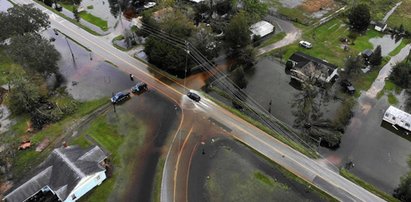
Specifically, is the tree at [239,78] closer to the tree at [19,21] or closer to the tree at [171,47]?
the tree at [171,47]

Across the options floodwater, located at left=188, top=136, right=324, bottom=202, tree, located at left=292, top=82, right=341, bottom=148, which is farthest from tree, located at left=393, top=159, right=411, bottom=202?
floodwater, located at left=188, top=136, right=324, bottom=202

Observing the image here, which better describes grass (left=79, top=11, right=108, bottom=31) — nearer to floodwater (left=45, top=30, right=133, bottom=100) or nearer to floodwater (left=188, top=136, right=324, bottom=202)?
floodwater (left=45, top=30, right=133, bottom=100)

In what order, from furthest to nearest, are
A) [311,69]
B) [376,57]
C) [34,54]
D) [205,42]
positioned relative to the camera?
[376,57] < [205,42] < [311,69] < [34,54]

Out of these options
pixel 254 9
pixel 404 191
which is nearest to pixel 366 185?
pixel 404 191

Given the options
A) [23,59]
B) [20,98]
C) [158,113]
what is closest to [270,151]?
[158,113]

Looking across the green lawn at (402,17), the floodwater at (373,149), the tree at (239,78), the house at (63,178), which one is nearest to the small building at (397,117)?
the floodwater at (373,149)

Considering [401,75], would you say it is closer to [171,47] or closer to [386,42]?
[386,42]

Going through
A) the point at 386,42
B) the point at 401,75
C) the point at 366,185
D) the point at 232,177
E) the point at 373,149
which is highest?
the point at 401,75
